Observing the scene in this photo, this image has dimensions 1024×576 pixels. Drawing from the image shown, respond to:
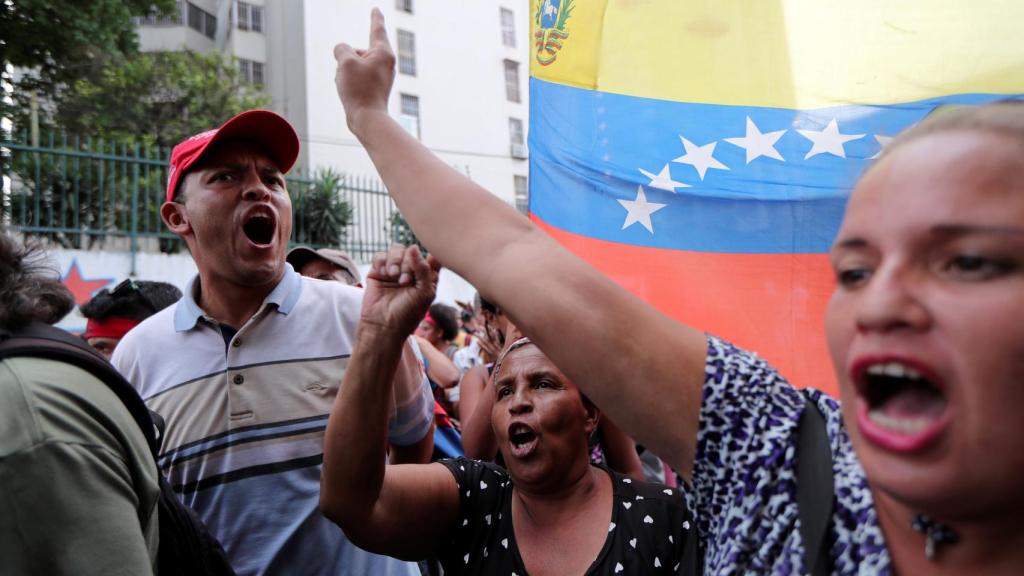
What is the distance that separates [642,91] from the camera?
297 cm

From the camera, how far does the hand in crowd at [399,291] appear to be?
1.71 m

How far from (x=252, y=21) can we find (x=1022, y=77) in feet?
89.1

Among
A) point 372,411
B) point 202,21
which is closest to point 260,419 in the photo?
point 372,411

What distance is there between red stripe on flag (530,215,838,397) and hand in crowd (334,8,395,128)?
1.59 metres

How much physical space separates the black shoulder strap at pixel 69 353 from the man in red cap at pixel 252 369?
1.89 feet

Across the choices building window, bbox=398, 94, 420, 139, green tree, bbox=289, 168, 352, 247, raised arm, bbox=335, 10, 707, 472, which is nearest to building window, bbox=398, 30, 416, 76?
building window, bbox=398, 94, 420, 139

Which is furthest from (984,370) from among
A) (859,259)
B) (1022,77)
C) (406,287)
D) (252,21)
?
(252,21)

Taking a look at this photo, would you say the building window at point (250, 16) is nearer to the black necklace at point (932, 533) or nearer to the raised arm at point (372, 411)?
the raised arm at point (372, 411)

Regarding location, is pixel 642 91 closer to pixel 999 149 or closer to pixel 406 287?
pixel 406 287

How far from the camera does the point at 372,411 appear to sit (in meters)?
Answer: 1.74

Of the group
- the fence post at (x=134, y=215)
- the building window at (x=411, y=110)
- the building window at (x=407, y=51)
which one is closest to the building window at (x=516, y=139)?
the building window at (x=411, y=110)

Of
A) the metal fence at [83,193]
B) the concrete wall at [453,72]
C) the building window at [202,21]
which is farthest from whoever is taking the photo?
the building window at [202,21]

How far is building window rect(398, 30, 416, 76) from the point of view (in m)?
25.8

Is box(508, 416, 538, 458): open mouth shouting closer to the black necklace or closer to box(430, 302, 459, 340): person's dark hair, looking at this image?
the black necklace
